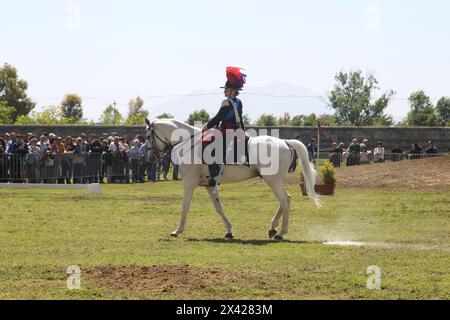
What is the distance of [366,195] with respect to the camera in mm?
31125

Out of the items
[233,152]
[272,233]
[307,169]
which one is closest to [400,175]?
[307,169]

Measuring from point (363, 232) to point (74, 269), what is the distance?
8054 mm

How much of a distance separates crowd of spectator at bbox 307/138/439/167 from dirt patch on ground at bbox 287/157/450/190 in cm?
447

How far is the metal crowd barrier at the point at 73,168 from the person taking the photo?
33781 millimetres

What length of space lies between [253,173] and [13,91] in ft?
293

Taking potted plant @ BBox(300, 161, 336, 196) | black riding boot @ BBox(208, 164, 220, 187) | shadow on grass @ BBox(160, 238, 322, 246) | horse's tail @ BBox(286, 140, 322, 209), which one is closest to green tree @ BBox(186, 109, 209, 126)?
potted plant @ BBox(300, 161, 336, 196)

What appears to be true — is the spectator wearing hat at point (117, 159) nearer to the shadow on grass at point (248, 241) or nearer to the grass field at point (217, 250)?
the grass field at point (217, 250)

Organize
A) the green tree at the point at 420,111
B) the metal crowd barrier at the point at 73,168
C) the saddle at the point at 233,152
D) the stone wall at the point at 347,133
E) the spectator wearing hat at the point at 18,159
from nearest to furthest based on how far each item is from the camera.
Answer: the saddle at the point at 233,152 → the spectator wearing hat at the point at 18,159 → the metal crowd barrier at the point at 73,168 → the stone wall at the point at 347,133 → the green tree at the point at 420,111

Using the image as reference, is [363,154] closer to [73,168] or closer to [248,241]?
[73,168]

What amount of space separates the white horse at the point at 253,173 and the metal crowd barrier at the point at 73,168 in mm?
15883

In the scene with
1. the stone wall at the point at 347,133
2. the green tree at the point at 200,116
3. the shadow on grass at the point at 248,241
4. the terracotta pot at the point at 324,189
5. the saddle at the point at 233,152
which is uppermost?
the green tree at the point at 200,116

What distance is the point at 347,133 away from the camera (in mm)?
52875

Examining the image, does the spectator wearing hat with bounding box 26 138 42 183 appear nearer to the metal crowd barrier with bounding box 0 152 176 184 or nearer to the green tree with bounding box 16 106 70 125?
the metal crowd barrier with bounding box 0 152 176 184

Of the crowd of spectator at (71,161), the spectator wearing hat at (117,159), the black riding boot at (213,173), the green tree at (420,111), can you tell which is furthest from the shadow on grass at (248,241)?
the green tree at (420,111)
